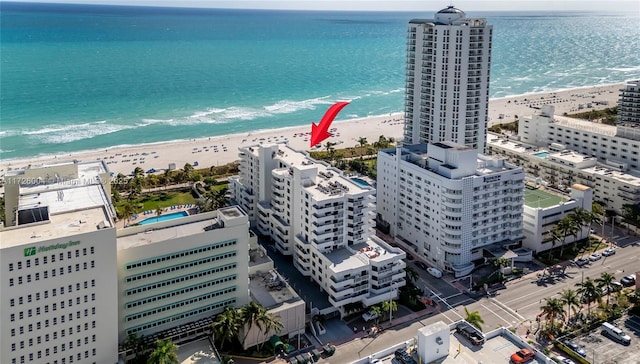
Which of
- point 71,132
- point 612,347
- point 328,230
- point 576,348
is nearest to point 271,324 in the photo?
point 328,230

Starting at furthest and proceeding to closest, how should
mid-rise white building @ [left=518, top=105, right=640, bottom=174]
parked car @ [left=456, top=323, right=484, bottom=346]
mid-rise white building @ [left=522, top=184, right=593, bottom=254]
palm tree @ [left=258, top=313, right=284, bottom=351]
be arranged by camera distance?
mid-rise white building @ [left=518, top=105, right=640, bottom=174], mid-rise white building @ [left=522, top=184, right=593, bottom=254], palm tree @ [left=258, top=313, right=284, bottom=351], parked car @ [left=456, top=323, right=484, bottom=346]

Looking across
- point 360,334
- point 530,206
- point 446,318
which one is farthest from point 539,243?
point 360,334

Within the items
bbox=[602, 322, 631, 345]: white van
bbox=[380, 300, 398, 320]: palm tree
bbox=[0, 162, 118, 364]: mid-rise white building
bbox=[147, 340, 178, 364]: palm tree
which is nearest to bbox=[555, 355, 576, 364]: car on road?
bbox=[602, 322, 631, 345]: white van

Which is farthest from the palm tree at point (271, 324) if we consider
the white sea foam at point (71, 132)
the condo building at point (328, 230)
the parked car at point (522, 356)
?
the white sea foam at point (71, 132)

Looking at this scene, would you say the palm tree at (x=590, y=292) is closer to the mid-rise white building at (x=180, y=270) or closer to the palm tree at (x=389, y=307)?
the palm tree at (x=389, y=307)

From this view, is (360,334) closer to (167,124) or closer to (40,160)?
(40,160)

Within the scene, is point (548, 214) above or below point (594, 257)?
above

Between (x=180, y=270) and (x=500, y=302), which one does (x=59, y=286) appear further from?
(x=500, y=302)

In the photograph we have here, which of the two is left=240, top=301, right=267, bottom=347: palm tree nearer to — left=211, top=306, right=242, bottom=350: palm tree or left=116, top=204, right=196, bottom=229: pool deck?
left=211, top=306, right=242, bottom=350: palm tree

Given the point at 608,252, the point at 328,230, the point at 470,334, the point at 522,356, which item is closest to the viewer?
the point at 522,356
